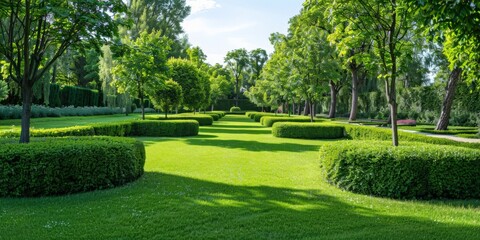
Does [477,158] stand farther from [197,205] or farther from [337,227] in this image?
[197,205]

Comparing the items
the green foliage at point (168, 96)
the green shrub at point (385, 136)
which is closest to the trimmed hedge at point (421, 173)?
the green shrub at point (385, 136)

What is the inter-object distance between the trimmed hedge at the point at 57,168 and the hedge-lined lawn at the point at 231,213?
25cm

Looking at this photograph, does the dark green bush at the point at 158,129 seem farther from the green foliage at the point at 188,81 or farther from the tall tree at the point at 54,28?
the tall tree at the point at 54,28

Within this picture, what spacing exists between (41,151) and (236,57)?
252 feet

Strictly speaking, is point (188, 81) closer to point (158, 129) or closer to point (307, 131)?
point (158, 129)

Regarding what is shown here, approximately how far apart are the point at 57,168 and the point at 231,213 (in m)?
3.17

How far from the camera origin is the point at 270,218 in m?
4.67

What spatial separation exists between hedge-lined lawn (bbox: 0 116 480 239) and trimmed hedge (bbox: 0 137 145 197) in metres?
0.25

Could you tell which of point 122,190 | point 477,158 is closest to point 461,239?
point 477,158

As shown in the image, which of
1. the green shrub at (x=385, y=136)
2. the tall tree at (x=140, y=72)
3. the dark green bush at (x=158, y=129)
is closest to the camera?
the green shrub at (x=385, y=136)

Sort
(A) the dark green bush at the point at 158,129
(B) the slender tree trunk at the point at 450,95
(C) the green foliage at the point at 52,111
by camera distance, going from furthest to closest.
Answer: (C) the green foliage at the point at 52,111, (B) the slender tree trunk at the point at 450,95, (A) the dark green bush at the point at 158,129

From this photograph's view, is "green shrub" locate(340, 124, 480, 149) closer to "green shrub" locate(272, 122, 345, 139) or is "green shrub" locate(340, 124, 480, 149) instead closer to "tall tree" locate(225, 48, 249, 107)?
"green shrub" locate(272, 122, 345, 139)

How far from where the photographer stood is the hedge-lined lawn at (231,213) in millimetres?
4113

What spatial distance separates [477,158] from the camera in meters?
6.04
